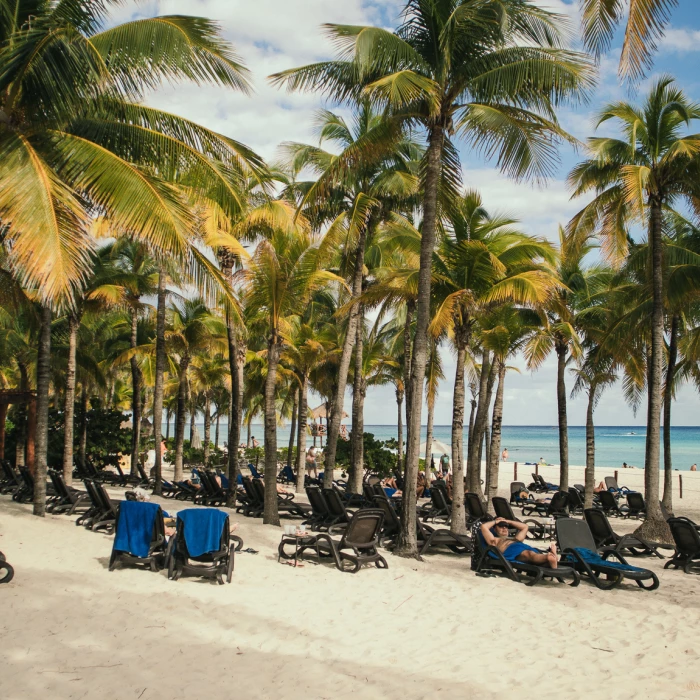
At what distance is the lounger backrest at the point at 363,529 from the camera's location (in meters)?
10.1

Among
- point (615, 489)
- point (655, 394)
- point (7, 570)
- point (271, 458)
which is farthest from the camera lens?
point (615, 489)

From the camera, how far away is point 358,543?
10164mm

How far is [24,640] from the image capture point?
5781mm

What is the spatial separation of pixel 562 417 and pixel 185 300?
13207mm

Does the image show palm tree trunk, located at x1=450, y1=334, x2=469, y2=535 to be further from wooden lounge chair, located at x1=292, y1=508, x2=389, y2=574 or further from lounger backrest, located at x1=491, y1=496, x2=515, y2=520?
wooden lounge chair, located at x1=292, y1=508, x2=389, y2=574

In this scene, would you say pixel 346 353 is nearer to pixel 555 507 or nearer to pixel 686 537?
pixel 555 507

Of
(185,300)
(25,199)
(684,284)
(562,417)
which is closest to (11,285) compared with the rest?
(25,199)

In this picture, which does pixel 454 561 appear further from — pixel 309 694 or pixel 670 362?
pixel 670 362

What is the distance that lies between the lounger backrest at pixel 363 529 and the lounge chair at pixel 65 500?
224 inches

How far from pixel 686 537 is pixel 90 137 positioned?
11.1 meters

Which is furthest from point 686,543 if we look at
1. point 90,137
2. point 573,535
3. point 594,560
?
point 90,137

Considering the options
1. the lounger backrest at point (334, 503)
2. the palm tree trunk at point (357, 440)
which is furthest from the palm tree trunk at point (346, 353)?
the lounger backrest at point (334, 503)

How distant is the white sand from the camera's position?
5277mm

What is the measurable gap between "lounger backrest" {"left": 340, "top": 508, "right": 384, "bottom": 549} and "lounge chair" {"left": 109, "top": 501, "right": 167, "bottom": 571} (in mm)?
2708
